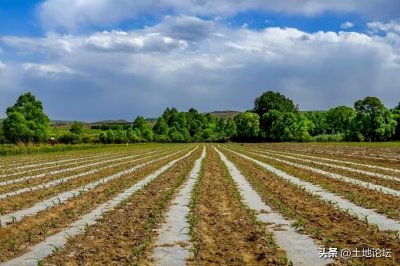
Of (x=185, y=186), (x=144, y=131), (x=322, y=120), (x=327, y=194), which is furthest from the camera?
(x=322, y=120)

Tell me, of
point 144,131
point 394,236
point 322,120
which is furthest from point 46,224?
point 322,120

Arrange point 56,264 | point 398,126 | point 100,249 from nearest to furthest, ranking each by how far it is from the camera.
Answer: point 56,264 → point 100,249 → point 398,126

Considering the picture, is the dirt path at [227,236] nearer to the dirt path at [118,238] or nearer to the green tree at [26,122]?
the dirt path at [118,238]

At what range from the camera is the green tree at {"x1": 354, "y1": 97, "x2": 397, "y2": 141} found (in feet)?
306

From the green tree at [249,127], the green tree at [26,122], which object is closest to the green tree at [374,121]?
the green tree at [249,127]

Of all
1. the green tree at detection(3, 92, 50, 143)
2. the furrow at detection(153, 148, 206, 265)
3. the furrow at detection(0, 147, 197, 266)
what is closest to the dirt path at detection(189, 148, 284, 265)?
the furrow at detection(153, 148, 206, 265)

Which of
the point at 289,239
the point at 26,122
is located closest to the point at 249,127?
the point at 26,122

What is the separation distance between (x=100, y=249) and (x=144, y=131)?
11185 centimetres

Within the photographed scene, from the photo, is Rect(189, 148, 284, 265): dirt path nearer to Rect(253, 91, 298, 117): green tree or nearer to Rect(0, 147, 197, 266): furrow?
Rect(0, 147, 197, 266): furrow

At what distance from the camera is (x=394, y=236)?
25.4ft

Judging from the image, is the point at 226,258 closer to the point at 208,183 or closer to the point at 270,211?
the point at 270,211

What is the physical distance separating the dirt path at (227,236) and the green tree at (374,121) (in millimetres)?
88860

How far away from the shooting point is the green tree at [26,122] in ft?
231

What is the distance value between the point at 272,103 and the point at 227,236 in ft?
452
